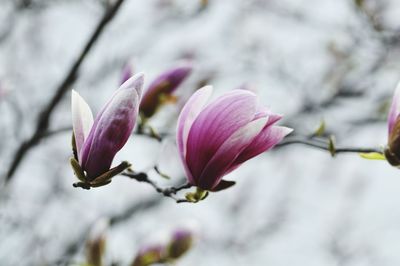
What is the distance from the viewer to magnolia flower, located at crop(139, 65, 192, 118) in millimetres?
994

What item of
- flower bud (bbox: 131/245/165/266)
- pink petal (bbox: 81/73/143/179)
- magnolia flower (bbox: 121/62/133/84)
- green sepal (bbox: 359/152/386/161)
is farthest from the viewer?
flower bud (bbox: 131/245/165/266)

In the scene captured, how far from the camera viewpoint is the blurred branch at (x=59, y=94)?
1.06 m

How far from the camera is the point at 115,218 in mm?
2803

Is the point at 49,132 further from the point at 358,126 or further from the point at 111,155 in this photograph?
the point at 358,126

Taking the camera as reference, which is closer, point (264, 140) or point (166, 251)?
point (264, 140)

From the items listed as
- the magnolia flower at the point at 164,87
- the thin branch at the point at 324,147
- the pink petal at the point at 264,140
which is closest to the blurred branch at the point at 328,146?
the thin branch at the point at 324,147

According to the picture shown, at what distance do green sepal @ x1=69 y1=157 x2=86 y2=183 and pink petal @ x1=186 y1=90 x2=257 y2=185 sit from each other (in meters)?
0.13

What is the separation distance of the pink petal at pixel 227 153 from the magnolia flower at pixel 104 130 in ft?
0.34

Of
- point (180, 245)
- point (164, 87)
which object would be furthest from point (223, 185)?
point (180, 245)

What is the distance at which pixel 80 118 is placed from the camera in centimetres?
59

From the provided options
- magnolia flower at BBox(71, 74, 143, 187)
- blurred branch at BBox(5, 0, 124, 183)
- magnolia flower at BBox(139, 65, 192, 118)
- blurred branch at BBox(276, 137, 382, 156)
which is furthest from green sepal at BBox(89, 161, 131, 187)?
blurred branch at BBox(5, 0, 124, 183)

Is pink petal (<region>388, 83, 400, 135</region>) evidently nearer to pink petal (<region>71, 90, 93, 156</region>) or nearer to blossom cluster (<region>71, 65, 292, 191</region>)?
blossom cluster (<region>71, 65, 292, 191</region>)

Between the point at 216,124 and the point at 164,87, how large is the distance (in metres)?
0.41

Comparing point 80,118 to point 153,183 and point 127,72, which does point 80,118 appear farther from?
point 127,72
